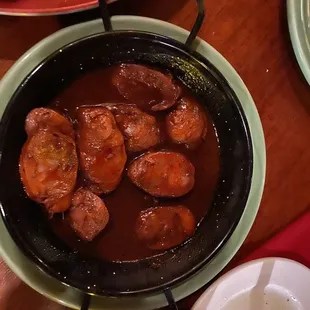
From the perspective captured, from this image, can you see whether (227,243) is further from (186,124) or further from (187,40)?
(187,40)

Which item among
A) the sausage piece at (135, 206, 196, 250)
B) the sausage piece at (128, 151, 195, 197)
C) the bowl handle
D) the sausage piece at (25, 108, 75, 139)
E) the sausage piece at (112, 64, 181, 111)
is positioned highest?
the bowl handle

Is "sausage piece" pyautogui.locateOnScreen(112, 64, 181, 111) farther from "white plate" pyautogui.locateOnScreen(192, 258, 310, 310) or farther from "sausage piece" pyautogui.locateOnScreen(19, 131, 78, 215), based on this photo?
"white plate" pyautogui.locateOnScreen(192, 258, 310, 310)

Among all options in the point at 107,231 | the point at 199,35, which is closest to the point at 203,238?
the point at 107,231

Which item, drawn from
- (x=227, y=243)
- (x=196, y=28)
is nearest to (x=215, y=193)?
(x=227, y=243)

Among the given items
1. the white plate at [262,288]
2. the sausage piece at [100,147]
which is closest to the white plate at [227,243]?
the white plate at [262,288]

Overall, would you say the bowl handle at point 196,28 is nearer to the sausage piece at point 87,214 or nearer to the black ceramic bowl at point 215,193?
the black ceramic bowl at point 215,193

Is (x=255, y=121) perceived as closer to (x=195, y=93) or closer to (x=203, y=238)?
(x=195, y=93)

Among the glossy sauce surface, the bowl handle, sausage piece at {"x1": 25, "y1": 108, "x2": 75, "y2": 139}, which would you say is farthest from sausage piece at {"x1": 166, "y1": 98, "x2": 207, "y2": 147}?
sausage piece at {"x1": 25, "y1": 108, "x2": 75, "y2": 139}
